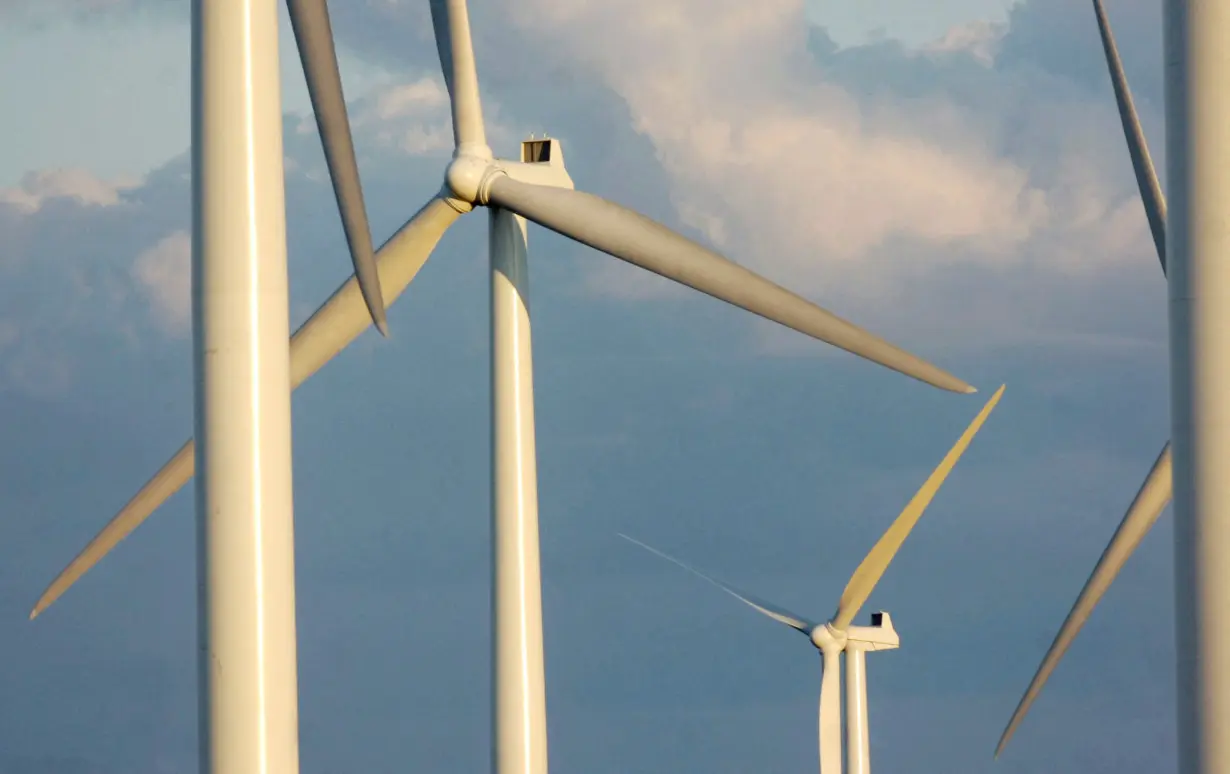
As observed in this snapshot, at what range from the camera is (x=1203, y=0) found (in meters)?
15.1

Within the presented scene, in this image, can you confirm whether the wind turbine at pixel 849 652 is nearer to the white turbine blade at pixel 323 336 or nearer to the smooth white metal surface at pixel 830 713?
the smooth white metal surface at pixel 830 713

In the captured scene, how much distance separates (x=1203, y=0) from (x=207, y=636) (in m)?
8.68

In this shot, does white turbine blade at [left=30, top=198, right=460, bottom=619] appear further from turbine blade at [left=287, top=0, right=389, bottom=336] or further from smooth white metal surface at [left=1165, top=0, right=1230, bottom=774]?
smooth white metal surface at [left=1165, top=0, right=1230, bottom=774]

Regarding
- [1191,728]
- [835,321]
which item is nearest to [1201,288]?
[1191,728]

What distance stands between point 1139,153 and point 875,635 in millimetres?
33788

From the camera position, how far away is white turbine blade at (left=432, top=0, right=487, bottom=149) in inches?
1334

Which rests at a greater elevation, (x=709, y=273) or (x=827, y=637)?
(x=709, y=273)

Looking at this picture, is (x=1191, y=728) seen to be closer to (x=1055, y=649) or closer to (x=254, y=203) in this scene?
(x=254, y=203)

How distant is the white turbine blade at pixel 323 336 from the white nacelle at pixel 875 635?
33.1 m

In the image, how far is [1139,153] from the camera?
3284 centimetres

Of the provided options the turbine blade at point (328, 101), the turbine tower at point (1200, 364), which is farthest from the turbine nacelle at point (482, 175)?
the turbine tower at point (1200, 364)

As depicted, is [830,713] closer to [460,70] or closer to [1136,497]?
[1136,497]

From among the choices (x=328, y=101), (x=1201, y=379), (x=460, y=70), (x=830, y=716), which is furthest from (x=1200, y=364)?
(x=830, y=716)

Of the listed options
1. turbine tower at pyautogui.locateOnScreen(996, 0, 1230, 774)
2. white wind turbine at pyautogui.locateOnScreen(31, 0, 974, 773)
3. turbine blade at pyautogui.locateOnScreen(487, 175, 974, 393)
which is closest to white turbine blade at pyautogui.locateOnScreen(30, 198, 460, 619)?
white wind turbine at pyautogui.locateOnScreen(31, 0, 974, 773)
